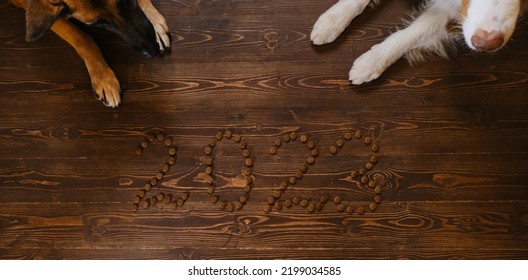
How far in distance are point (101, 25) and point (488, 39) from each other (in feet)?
5.08

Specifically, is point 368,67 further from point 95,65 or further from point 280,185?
point 95,65

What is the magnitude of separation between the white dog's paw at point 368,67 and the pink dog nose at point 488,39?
595 millimetres

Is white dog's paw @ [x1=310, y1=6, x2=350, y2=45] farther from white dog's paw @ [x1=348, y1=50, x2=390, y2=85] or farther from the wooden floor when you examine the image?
white dog's paw @ [x1=348, y1=50, x2=390, y2=85]

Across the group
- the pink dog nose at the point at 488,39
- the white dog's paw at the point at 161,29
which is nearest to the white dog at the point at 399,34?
the pink dog nose at the point at 488,39

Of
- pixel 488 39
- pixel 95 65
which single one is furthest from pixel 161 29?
pixel 488 39

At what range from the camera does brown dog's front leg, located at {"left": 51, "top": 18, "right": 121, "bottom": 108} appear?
2.29 metres

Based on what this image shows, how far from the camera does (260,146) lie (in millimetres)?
2453

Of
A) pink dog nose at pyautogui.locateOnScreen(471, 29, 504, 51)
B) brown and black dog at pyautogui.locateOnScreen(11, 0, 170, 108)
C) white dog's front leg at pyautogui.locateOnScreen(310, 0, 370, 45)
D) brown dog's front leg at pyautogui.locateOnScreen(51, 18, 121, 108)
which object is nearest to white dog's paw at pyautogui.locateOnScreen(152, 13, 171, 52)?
brown and black dog at pyautogui.locateOnScreen(11, 0, 170, 108)

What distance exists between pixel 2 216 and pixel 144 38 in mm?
1271

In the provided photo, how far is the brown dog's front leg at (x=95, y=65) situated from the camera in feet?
7.51

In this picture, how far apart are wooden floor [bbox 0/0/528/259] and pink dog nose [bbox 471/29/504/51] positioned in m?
0.63

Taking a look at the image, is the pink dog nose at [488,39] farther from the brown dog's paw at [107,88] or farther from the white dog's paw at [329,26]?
the brown dog's paw at [107,88]
